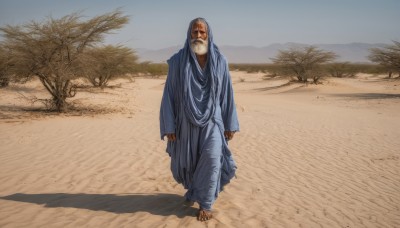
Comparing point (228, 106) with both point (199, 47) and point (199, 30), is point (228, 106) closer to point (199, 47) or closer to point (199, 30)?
point (199, 47)

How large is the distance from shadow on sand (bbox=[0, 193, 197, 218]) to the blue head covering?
3.82 feet

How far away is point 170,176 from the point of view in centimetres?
530

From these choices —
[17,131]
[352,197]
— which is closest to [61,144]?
[17,131]

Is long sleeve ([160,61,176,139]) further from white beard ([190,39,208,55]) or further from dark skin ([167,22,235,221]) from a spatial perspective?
white beard ([190,39,208,55])

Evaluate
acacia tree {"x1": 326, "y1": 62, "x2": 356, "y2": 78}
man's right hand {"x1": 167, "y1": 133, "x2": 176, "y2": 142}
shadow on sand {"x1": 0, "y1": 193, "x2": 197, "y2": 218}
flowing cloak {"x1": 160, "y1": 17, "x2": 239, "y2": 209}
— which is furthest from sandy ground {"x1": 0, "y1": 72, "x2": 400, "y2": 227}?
acacia tree {"x1": 326, "y1": 62, "x2": 356, "y2": 78}

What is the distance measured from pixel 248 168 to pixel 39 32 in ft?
26.5

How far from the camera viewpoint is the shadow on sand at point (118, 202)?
153 inches

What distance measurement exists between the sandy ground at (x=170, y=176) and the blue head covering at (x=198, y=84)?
1158mm

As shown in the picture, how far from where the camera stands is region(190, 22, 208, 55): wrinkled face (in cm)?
349

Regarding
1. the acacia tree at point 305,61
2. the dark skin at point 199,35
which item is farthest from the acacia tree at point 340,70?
the dark skin at point 199,35

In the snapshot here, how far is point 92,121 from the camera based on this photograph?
395 inches

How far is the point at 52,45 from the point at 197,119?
28.3 ft

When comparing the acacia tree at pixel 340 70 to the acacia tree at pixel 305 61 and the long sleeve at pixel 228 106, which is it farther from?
the long sleeve at pixel 228 106

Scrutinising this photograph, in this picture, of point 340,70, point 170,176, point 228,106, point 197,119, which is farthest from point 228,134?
point 340,70
